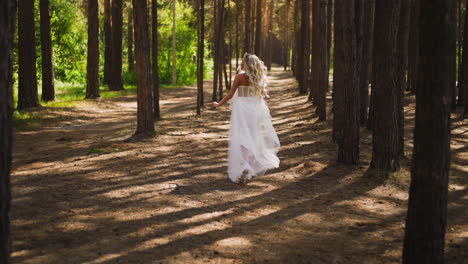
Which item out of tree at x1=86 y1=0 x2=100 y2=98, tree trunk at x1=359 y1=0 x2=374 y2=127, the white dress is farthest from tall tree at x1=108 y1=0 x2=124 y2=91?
the white dress

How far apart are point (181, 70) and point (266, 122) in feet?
94.2

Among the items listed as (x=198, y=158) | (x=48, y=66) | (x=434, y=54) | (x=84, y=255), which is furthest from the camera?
(x=48, y=66)

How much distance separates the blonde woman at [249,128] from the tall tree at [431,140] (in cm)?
428

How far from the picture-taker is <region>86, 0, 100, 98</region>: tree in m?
21.5

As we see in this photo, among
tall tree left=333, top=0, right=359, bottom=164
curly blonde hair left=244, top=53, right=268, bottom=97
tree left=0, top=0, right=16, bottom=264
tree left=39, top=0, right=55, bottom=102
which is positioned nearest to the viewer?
tree left=0, top=0, right=16, bottom=264

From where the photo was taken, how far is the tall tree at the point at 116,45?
26.6 m

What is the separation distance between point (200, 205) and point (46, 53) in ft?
50.1

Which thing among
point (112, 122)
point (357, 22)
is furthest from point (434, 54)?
point (112, 122)

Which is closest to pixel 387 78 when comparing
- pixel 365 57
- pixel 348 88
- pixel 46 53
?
pixel 348 88

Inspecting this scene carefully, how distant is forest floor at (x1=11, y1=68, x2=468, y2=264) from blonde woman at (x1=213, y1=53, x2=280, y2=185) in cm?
28

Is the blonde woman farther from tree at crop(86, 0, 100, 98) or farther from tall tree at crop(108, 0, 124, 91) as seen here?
tall tree at crop(108, 0, 124, 91)

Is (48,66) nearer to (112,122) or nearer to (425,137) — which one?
(112,122)

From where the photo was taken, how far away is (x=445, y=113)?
4.02 m

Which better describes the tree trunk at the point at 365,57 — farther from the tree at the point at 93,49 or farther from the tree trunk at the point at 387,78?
the tree at the point at 93,49
